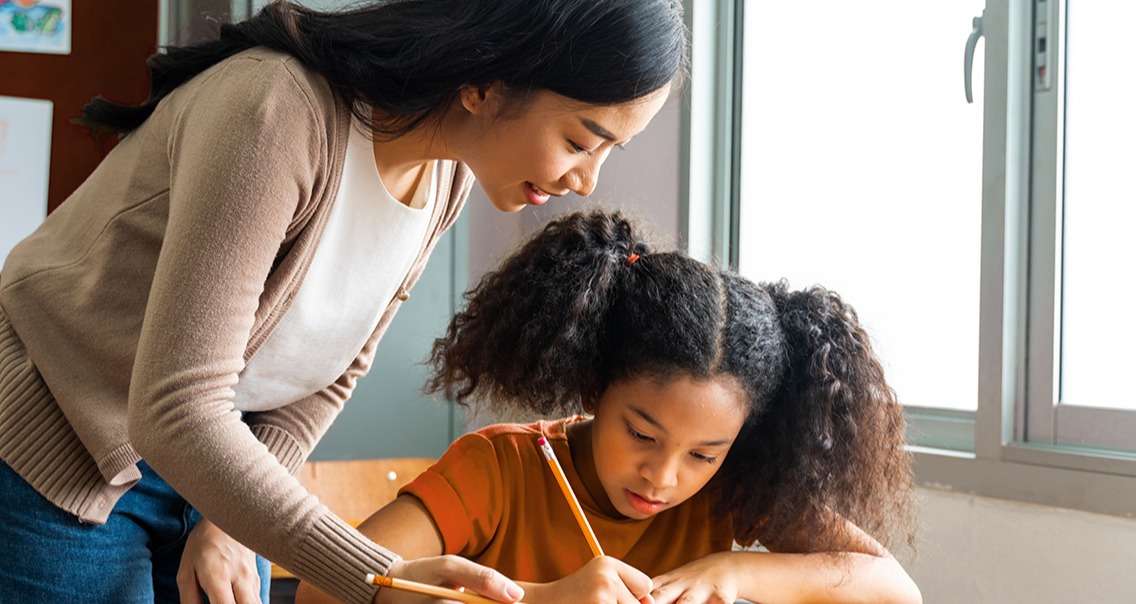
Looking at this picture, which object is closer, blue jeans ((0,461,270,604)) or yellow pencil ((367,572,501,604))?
yellow pencil ((367,572,501,604))

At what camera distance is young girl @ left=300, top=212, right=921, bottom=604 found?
117cm

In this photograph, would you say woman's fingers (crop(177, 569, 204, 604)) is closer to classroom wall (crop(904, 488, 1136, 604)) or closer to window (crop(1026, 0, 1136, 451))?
classroom wall (crop(904, 488, 1136, 604))

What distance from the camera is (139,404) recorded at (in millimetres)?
771

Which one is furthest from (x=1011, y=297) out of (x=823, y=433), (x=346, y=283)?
(x=346, y=283)

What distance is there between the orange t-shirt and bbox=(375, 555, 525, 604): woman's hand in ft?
1.26

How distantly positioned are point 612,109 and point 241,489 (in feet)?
1.33

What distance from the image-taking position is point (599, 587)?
3.00 feet

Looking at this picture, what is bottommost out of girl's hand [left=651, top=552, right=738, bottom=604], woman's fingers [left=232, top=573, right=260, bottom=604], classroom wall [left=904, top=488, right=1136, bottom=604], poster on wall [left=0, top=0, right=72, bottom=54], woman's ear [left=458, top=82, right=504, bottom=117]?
classroom wall [left=904, top=488, right=1136, bottom=604]

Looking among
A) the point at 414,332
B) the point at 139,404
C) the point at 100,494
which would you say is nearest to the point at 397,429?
the point at 414,332

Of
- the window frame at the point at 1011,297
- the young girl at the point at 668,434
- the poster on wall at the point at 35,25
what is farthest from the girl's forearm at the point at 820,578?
the poster on wall at the point at 35,25

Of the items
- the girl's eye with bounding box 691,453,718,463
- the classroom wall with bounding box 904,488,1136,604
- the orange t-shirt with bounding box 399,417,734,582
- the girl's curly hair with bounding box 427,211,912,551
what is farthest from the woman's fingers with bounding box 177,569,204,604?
the classroom wall with bounding box 904,488,1136,604

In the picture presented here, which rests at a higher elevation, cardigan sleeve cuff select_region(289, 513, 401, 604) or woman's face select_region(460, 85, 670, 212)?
woman's face select_region(460, 85, 670, 212)

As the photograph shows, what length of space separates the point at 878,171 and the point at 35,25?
1.67 meters

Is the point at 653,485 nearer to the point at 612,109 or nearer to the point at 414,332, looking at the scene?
the point at 612,109
